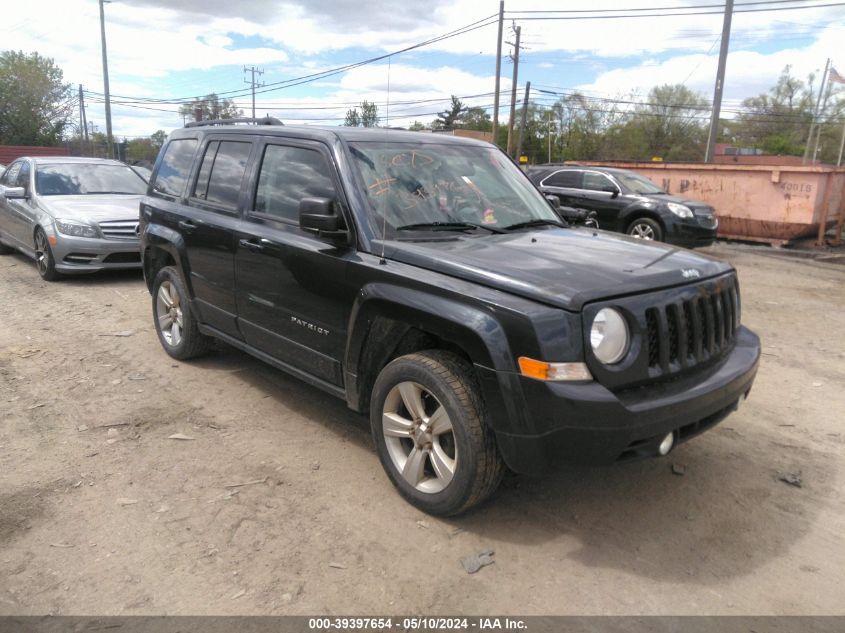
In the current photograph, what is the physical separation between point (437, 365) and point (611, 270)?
0.95 m

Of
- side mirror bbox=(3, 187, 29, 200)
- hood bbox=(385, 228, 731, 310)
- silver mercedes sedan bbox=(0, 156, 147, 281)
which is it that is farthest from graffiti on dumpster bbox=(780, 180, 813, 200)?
side mirror bbox=(3, 187, 29, 200)

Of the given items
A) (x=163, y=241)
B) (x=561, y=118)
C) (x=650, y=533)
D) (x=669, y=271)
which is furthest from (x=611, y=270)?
(x=561, y=118)

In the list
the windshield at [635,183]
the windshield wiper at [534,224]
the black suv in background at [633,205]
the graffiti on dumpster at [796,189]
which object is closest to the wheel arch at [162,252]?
the windshield wiper at [534,224]

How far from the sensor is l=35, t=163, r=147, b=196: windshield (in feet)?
30.8

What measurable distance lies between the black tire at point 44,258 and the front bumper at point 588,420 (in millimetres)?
7814

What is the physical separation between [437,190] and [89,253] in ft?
21.1

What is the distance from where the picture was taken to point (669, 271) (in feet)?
10.4

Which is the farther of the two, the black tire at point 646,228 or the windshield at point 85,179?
the black tire at point 646,228

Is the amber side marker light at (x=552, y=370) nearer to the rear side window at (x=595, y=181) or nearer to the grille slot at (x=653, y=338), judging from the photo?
the grille slot at (x=653, y=338)

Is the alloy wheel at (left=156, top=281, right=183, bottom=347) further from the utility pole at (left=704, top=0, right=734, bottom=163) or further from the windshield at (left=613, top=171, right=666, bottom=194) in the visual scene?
the utility pole at (left=704, top=0, right=734, bottom=163)

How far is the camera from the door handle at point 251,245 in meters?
4.15

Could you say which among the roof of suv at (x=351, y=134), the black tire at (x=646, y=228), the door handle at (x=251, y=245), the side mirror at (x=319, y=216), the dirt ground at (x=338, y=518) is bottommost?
the dirt ground at (x=338, y=518)

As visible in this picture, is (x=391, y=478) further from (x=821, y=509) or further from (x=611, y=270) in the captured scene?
(x=821, y=509)

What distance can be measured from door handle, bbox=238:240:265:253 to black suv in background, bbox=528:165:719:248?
8.51 m
